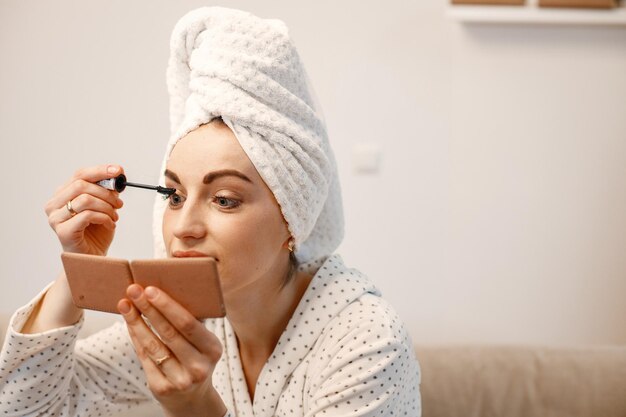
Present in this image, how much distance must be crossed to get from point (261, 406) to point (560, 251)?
1.40 m

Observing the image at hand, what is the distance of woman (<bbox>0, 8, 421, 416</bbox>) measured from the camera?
115cm

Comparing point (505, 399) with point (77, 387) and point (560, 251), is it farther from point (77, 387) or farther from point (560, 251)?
point (77, 387)

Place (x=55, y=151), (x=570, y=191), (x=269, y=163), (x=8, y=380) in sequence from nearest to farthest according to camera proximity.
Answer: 1. (x=269, y=163)
2. (x=8, y=380)
3. (x=55, y=151)
4. (x=570, y=191)

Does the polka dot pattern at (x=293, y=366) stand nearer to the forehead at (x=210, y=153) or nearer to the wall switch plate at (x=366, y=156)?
the forehead at (x=210, y=153)

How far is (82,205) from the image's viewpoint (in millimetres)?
1234

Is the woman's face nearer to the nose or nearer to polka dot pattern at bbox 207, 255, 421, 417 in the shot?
the nose

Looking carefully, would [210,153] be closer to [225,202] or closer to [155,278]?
[225,202]

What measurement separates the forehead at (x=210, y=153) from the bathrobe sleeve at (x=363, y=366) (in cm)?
33

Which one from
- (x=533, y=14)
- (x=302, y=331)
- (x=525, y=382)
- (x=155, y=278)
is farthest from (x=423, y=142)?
(x=155, y=278)

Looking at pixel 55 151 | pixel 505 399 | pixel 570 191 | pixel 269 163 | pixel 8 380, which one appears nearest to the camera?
pixel 269 163

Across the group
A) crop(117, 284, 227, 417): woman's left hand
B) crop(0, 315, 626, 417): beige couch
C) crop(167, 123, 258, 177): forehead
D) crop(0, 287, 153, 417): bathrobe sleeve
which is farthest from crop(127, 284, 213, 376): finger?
crop(0, 315, 626, 417): beige couch

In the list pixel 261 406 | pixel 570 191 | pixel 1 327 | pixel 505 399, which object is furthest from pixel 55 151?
pixel 570 191

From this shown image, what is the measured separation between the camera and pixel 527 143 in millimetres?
2363

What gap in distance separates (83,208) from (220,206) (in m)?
0.24
